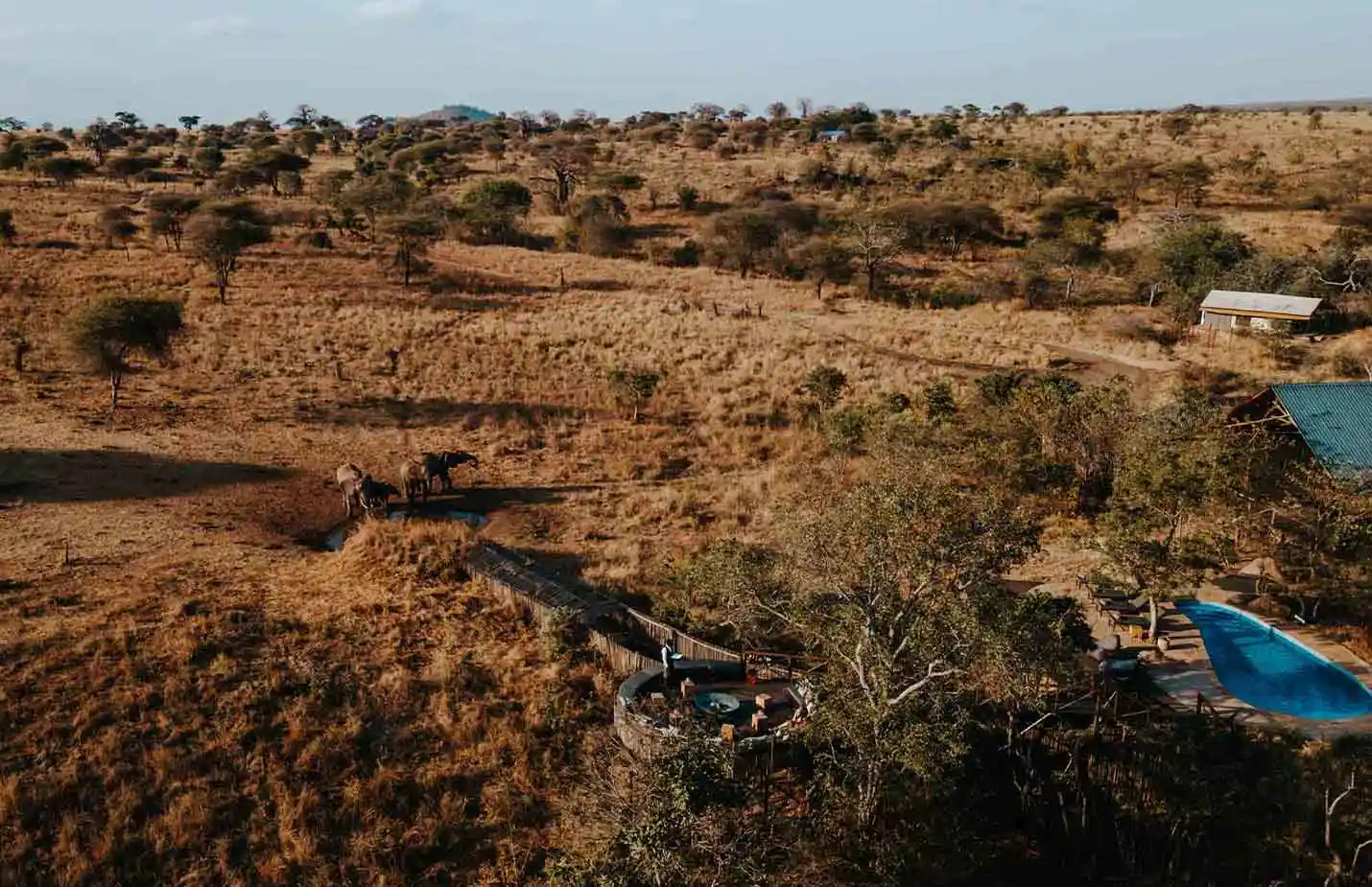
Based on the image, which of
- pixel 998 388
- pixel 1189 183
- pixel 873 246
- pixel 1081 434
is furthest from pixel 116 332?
pixel 1189 183

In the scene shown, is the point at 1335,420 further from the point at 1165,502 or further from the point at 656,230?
the point at 656,230

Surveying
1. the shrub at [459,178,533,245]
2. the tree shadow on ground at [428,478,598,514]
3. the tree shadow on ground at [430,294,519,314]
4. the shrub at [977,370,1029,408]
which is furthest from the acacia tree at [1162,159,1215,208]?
the tree shadow on ground at [428,478,598,514]

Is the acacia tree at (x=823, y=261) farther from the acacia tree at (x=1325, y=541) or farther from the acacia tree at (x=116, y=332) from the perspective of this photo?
the acacia tree at (x=1325, y=541)

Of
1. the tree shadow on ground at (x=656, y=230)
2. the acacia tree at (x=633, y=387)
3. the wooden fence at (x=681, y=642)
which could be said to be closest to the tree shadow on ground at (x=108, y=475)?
the acacia tree at (x=633, y=387)

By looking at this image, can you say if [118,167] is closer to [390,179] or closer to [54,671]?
[390,179]

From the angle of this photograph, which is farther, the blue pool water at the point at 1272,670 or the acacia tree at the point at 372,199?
the acacia tree at the point at 372,199
